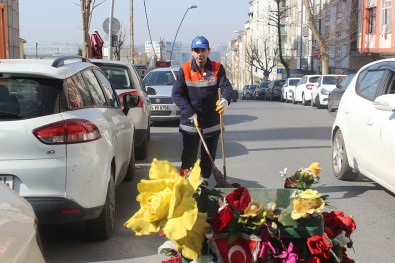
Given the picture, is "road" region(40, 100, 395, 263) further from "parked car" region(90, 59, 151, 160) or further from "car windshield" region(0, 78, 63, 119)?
"car windshield" region(0, 78, 63, 119)

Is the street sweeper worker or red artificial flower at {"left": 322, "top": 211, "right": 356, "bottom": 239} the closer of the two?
red artificial flower at {"left": 322, "top": 211, "right": 356, "bottom": 239}

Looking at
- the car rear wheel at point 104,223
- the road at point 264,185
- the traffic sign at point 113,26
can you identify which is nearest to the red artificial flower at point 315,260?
the road at point 264,185

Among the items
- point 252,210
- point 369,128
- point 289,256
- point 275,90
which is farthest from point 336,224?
point 275,90

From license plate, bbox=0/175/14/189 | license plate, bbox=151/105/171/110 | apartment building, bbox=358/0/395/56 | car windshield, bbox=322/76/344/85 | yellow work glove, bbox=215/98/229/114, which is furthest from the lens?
Result: apartment building, bbox=358/0/395/56

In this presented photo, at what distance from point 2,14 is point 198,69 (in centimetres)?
577

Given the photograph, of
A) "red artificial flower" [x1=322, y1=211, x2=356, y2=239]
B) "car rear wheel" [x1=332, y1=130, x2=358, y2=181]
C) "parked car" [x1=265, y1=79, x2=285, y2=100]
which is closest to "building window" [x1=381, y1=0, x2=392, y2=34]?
"parked car" [x1=265, y1=79, x2=285, y2=100]

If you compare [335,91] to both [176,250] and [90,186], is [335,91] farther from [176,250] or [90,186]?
[176,250]

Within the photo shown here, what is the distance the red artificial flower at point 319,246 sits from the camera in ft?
9.84

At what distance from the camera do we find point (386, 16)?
38.3m

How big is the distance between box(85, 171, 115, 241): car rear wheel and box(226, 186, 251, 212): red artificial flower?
2355 millimetres

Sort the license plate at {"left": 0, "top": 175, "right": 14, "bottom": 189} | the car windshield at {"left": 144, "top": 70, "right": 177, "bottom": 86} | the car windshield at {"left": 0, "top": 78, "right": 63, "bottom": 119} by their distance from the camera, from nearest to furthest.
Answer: the license plate at {"left": 0, "top": 175, "right": 14, "bottom": 189} < the car windshield at {"left": 0, "top": 78, "right": 63, "bottom": 119} < the car windshield at {"left": 144, "top": 70, "right": 177, "bottom": 86}

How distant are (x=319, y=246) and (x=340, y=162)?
5.38 m

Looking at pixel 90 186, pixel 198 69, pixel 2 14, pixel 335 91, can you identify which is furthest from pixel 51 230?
pixel 335 91

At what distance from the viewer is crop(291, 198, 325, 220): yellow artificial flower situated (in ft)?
10.1
